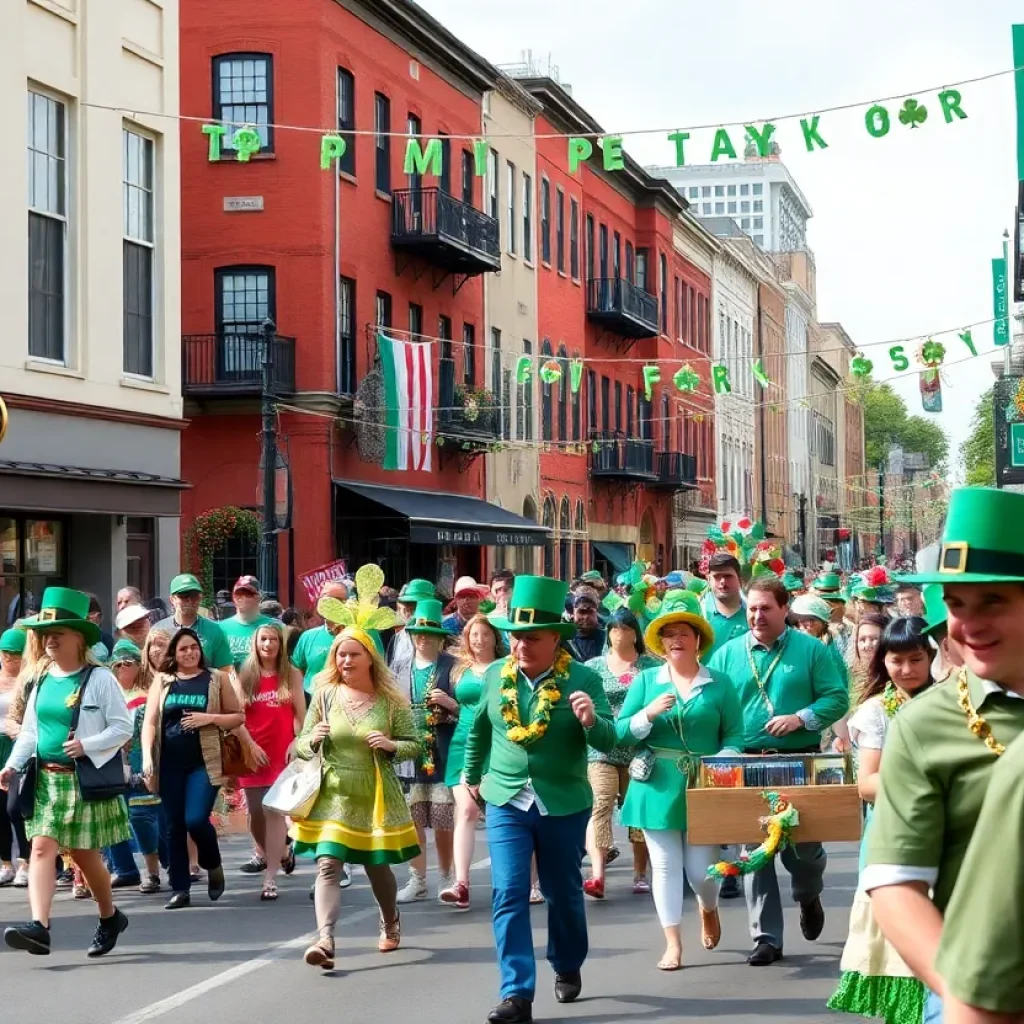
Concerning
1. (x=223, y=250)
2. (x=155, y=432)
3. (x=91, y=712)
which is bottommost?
(x=91, y=712)

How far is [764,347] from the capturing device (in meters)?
80.1

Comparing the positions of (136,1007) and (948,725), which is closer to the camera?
(948,725)

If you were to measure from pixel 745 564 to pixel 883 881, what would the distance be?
1716 centimetres

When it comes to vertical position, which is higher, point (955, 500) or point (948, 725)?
point (955, 500)

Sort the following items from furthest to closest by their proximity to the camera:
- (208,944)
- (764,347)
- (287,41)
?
1. (764,347)
2. (287,41)
3. (208,944)

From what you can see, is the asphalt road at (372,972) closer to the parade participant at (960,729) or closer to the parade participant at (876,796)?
the parade participant at (876,796)

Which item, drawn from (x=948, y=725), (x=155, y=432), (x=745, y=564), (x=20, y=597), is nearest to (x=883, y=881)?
(x=948, y=725)

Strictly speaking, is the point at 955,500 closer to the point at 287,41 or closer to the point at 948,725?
the point at 948,725

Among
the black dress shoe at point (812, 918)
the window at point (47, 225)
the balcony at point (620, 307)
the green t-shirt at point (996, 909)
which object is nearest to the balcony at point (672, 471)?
the balcony at point (620, 307)

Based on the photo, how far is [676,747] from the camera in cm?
941

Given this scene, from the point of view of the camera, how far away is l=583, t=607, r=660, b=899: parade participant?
1171 centimetres

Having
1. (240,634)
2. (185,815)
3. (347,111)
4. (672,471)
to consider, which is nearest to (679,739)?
(185,815)

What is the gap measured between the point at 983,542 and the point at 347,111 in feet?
95.4

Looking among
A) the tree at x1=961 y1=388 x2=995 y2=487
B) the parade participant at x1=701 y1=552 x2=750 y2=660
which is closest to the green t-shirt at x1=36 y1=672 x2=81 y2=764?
the parade participant at x1=701 y1=552 x2=750 y2=660
